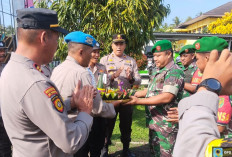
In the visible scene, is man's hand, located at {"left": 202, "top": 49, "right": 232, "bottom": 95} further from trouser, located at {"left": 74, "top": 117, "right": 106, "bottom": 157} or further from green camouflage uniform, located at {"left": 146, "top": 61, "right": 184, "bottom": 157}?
trouser, located at {"left": 74, "top": 117, "right": 106, "bottom": 157}

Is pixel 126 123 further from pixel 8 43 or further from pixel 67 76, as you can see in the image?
pixel 8 43

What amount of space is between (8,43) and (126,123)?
6.60 metres

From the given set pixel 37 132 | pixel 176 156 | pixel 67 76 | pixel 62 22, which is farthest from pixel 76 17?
pixel 176 156

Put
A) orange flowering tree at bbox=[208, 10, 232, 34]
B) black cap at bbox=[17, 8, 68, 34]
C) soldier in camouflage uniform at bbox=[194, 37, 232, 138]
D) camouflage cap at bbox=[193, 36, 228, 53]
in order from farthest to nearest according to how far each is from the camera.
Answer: orange flowering tree at bbox=[208, 10, 232, 34], camouflage cap at bbox=[193, 36, 228, 53], soldier in camouflage uniform at bbox=[194, 37, 232, 138], black cap at bbox=[17, 8, 68, 34]

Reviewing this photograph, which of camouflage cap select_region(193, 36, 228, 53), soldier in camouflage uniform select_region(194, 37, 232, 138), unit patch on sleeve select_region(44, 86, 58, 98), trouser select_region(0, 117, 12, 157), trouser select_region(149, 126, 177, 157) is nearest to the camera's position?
unit patch on sleeve select_region(44, 86, 58, 98)

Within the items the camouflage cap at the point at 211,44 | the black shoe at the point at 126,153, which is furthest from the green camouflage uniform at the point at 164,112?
the black shoe at the point at 126,153

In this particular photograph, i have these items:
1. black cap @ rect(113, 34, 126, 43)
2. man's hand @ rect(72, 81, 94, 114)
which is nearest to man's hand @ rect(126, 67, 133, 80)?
black cap @ rect(113, 34, 126, 43)

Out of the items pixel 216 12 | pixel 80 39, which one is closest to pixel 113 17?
pixel 80 39

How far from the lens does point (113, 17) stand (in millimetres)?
5137

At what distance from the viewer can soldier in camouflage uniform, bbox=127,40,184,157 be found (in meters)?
2.49

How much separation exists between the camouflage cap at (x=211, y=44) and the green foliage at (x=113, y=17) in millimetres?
3043

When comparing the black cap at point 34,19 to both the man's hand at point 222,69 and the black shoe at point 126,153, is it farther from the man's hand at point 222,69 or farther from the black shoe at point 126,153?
the black shoe at point 126,153

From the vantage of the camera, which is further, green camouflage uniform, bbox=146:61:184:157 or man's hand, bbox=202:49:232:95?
green camouflage uniform, bbox=146:61:184:157

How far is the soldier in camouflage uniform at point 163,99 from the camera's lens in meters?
2.49
